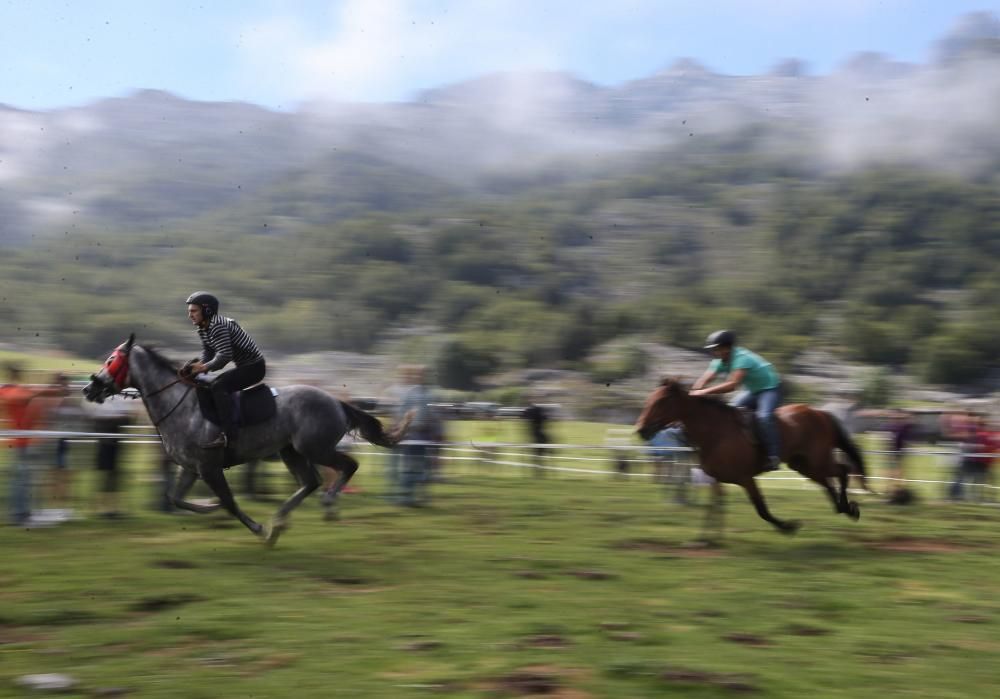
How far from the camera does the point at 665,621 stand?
26.0 feet

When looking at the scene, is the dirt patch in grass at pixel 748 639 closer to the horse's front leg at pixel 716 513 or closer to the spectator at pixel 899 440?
the horse's front leg at pixel 716 513

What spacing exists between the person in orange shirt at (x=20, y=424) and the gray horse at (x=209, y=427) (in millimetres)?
2579

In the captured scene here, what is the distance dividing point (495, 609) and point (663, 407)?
175 inches

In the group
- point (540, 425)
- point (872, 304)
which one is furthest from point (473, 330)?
point (540, 425)

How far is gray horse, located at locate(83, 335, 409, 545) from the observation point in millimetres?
10656

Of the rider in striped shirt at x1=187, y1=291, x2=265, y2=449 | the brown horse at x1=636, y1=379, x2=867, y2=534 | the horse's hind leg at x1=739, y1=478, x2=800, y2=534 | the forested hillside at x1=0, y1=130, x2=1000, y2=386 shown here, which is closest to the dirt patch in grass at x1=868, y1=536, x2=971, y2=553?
the horse's hind leg at x1=739, y1=478, x2=800, y2=534

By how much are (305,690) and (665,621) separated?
3.08m

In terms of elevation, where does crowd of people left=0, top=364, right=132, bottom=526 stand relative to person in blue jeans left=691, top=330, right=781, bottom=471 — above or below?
below

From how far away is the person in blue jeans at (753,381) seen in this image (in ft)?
39.5

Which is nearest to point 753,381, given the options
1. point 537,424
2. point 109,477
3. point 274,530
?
point 274,530

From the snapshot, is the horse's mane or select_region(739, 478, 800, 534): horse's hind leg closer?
the horse's mane

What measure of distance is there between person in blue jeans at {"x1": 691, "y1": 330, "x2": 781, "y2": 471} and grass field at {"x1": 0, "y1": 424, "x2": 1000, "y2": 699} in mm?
1231

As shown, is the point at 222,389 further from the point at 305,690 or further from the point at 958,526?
the point at 958,526

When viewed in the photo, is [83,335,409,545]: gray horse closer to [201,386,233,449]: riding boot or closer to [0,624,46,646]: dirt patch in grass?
[201,386,233,449]: riding boot
